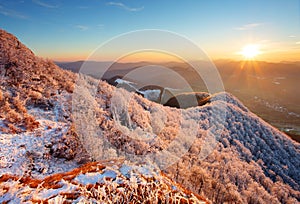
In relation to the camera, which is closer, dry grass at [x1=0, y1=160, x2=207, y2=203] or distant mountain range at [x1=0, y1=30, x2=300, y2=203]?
dry grass at [x1=0, y1=160, x2=207, y2=203]

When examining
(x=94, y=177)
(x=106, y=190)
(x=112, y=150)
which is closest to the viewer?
(x=106, y=190)

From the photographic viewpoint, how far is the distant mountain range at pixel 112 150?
479 cm

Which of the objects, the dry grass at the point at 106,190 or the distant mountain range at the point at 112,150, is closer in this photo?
the dry grass at the point at 106,190

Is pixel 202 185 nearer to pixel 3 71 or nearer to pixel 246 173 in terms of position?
pixel 246 173

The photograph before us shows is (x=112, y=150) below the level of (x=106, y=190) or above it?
below

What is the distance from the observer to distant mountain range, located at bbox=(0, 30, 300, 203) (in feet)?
15.7

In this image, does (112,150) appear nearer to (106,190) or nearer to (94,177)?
(94,177)

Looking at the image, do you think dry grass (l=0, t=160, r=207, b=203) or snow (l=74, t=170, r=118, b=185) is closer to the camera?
dry grass (l=0, t=160, r=207, b=203)

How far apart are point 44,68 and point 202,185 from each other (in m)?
15.3

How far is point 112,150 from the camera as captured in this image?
29.8 feet

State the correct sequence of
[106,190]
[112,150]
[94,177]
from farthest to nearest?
[112,150] → [94,177] → [106,190]

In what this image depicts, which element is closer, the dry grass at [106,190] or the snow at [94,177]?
the dry grass at [106,190]

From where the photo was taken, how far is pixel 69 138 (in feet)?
26.8

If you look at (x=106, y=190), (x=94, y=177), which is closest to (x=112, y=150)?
(x=94, y=177)
